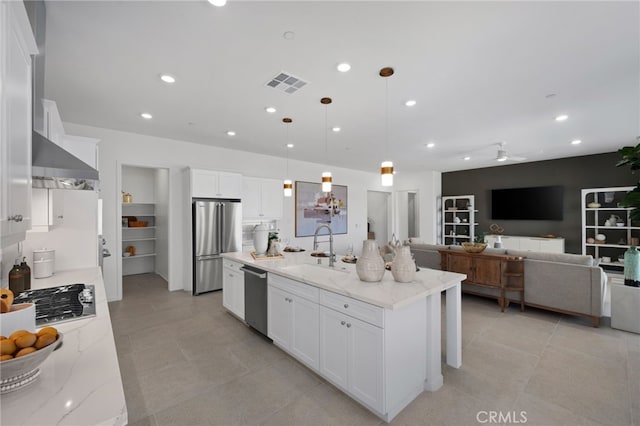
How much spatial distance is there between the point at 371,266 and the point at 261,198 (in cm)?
420

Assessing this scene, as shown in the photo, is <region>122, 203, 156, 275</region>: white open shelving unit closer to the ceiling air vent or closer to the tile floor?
the tile floor

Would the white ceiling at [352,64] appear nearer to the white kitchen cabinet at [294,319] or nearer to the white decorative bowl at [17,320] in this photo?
the white decorative bowl at [17,320]

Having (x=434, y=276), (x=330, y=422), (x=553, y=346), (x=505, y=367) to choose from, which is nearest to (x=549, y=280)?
(x=553, y=346)

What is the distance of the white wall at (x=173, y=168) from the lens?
443 cm

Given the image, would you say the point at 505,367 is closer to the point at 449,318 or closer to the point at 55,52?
the point at 449,318

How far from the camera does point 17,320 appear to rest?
1.11 meters

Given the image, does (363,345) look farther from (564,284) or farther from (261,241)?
(564,284)

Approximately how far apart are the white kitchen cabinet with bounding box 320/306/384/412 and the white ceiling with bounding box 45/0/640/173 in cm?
214

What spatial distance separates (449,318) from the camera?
8.46 feet

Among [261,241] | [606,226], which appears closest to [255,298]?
[261,241]

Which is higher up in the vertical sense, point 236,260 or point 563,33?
point 563,33

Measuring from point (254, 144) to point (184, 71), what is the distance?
271 centimetres

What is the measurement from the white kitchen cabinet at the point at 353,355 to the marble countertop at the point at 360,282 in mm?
201

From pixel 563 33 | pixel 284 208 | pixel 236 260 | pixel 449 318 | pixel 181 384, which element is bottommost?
pixel 181 384
